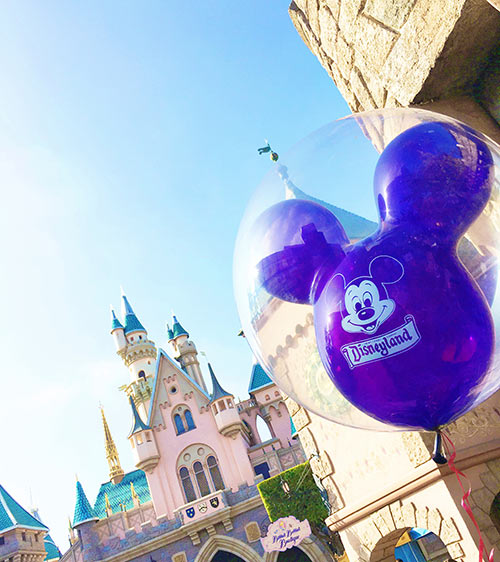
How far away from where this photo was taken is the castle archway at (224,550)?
61.6 feet

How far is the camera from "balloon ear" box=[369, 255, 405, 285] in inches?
63.5

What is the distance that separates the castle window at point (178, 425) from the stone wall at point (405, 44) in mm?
22102

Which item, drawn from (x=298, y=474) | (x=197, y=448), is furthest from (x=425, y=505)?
(x=197, y=448)

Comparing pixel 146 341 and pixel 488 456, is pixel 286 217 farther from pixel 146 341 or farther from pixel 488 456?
pixel 146 341

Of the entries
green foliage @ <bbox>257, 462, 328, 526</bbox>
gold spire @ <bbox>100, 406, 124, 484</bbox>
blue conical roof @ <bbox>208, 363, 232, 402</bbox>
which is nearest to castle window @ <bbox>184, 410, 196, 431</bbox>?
blue conical roof @ <bbox>208, 363, 232, 402</bbox>

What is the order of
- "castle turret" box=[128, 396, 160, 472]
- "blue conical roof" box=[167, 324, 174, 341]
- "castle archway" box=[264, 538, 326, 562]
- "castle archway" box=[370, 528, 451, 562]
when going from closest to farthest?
"castle archway" box=[370, 528, 451, 562]
"castle archway" box=[264, 538, 326, 562]
"castle turret" box=[128, 396, 160, 472]
"blue conical roof" box=[167, 324, 174, 341]

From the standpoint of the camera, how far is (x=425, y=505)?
4.11 metres

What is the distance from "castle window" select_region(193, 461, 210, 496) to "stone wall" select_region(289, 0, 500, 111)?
848 inches

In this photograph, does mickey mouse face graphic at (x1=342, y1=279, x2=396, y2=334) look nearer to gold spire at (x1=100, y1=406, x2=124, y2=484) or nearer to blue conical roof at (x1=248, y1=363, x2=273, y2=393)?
blue conical roof at (x1=248, y1=363, x2=273, y2=393)

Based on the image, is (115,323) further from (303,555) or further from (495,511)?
(495,511)

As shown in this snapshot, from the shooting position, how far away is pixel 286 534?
8305 millimetres

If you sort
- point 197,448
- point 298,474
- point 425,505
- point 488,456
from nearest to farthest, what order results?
1. point 488,456
2. point 425,505
3. point 298,474
4. point 197,448

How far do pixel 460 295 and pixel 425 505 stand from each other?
3.25m

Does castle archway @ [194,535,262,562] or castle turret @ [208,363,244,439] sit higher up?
castle turret @ [208,363,244,439]
